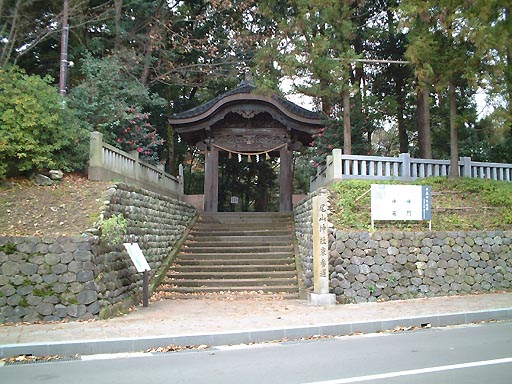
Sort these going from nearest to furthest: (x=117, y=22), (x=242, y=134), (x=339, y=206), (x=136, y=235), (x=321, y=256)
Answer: (x=321, y=256) → (x=136, y=235) → (x=339, y=206) → (x=117, y=22) → (x=242, y=134)

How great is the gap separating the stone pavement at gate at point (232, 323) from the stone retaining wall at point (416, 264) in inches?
18.3

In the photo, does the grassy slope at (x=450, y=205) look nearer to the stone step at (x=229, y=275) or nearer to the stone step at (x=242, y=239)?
the stone step at (x=229, y=275)

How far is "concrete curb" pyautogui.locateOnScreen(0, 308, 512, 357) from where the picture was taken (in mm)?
6703

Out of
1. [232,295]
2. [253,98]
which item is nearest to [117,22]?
[253,98]

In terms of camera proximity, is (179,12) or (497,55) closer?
(497,55)

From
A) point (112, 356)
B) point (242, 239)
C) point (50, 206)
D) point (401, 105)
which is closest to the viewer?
point (112, 356)

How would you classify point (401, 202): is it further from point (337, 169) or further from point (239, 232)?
point (239, 232)

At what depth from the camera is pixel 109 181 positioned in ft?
41.7

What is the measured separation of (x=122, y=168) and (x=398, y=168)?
8.21 meters

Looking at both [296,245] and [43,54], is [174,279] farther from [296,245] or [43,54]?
[43,54]

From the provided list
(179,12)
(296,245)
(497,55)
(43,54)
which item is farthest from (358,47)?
(43,54)

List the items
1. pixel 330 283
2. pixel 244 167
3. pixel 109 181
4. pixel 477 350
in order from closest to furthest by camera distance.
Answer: pixel 477 350, pixel 330 283, pixel 109 181, pixel 244 167

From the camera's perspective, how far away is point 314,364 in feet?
18.9

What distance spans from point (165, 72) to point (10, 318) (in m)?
14.4
